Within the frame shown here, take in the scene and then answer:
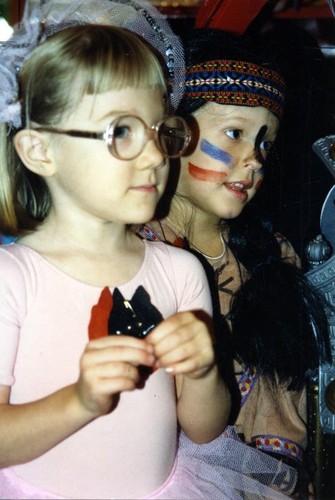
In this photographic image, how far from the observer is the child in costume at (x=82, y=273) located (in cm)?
79

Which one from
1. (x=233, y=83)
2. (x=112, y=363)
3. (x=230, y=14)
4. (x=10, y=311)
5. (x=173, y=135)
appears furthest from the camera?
(x=230, y=14)

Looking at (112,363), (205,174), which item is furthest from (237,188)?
(112,363)

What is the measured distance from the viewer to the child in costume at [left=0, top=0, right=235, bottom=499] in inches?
31.0

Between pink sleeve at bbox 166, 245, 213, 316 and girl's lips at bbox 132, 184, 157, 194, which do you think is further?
pink sleeve at bbox 166, 245, 213, 316

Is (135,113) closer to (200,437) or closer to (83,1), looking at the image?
(83,1)

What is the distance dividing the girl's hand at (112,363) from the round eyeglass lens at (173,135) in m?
0.29

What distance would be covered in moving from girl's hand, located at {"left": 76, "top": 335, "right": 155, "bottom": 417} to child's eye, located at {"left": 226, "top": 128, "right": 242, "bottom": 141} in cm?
54

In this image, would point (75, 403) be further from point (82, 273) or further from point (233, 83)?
point (233, 83)

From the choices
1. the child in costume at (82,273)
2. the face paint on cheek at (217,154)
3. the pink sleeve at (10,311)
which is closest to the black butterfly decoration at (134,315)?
the child in costume at (82,273)

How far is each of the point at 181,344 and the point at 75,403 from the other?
15 centimetres

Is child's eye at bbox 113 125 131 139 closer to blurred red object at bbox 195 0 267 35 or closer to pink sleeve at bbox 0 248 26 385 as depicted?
pink sleeve at bbox 0 248 26 385

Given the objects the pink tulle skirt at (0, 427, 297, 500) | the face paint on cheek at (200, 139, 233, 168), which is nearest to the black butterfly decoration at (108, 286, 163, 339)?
the pink tulle skirt at (0, 427, 297, 500)

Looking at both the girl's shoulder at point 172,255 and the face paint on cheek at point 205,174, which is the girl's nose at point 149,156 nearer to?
the girl's shoulder at point 172,255

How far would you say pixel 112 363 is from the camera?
26.9 inches
